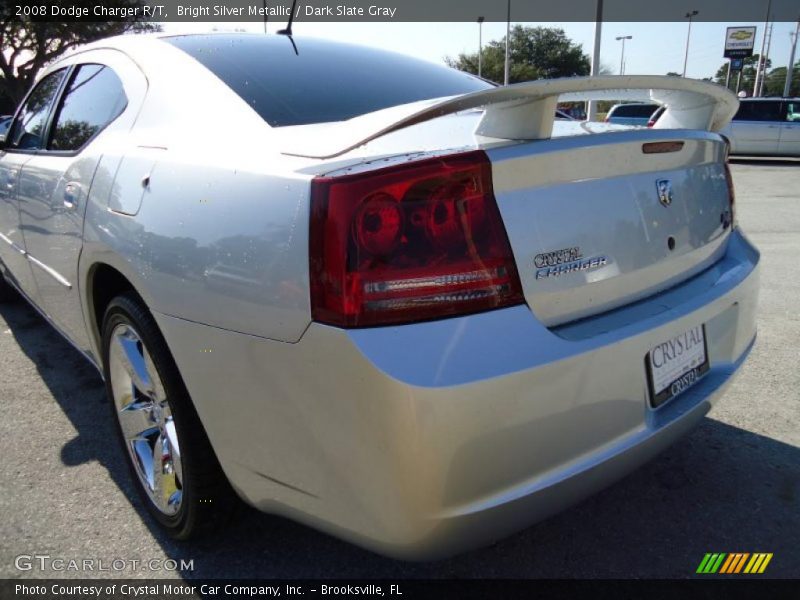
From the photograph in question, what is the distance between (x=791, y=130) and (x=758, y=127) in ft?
2.46

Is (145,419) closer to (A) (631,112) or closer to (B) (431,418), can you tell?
(B) (431,418)

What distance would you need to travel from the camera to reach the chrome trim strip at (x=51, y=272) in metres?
2.51

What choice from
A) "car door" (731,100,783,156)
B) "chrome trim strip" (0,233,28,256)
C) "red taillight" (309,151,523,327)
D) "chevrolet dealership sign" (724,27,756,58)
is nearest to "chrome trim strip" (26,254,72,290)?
"chrome trim strip" (0,233,28,256)

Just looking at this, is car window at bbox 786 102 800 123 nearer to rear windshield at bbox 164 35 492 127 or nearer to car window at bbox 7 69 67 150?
rear windshield at bbox 164 35 492 127

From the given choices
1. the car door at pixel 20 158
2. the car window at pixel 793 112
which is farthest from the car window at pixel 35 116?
the car window at pixel 793 112

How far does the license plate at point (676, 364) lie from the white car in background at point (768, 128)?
16.5 m

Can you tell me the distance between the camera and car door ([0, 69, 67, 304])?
3.07 metres

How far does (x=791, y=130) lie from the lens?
1611cm

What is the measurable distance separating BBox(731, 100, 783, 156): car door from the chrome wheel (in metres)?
17.5

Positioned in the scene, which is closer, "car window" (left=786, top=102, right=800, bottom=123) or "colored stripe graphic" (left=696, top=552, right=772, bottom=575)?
"colored stripe graphic" (left=696, top=552, right=772, bottom=575)

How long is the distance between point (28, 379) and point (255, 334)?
2622 mm

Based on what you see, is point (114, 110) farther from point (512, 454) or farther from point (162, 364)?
point (512, 454)

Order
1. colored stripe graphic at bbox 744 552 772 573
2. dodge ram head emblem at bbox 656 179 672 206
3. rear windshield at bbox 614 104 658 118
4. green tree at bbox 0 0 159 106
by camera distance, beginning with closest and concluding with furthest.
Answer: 1. dodge ram head emblem at bbox 656 179 672 206
2. colored stripe graphic at bbox 744 552 772 573
3. rear windshield at bbox 614 104 658 118
4. green tree at bbox 0 0 159 106

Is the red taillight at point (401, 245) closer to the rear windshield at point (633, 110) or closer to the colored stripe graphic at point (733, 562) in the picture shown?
the colored stripe graphic at point (733, 562)
